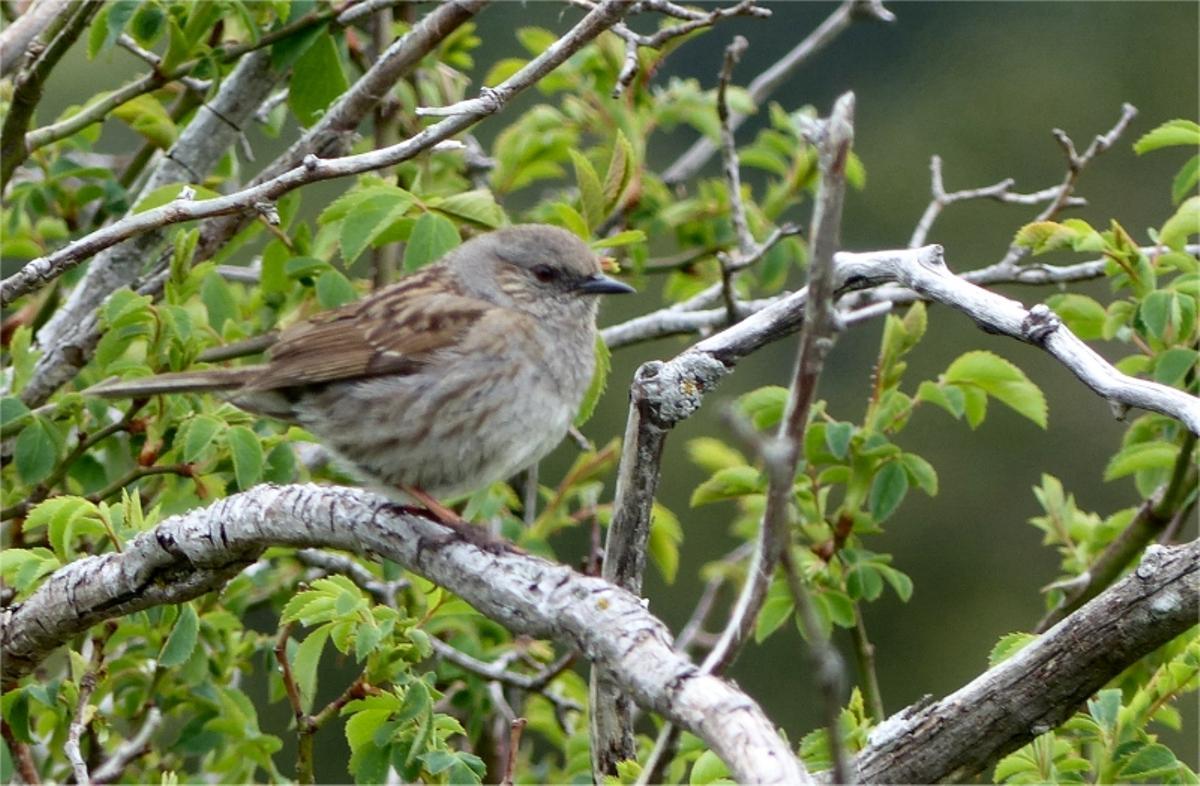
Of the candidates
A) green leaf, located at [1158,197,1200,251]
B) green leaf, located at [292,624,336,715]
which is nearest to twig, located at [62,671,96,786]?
green leaf, located at [292,624,336,715]

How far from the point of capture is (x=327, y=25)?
4195 millimetres

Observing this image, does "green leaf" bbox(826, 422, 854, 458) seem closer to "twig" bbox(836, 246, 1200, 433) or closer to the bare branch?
"twig" bbox(836, 246, 1200, 433)

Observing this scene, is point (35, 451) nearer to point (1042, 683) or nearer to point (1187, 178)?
point (1042, 683)

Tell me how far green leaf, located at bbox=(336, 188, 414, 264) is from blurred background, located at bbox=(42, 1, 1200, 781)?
6457 mm

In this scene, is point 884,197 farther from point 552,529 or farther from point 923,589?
point 552,529

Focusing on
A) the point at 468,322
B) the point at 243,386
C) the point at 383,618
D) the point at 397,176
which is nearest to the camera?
the point at 383,618

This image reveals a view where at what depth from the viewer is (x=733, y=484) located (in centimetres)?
396

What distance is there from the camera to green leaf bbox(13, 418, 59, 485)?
3.62 m

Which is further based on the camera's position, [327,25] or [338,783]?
[338,783]

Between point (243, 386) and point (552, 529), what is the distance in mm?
1302

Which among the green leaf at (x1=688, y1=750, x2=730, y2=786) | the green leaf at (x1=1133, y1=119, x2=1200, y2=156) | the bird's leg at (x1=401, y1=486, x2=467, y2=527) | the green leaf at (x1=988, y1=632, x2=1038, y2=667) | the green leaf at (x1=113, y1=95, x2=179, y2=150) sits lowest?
the green leaf at (x1=688, y1=750, x2=730, y2=786)

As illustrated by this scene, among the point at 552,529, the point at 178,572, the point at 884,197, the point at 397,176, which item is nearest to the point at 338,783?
the point at 552,529

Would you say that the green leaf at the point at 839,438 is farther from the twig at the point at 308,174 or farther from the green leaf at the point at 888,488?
the twig at the point at 308,174

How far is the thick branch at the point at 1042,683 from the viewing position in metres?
2.50
